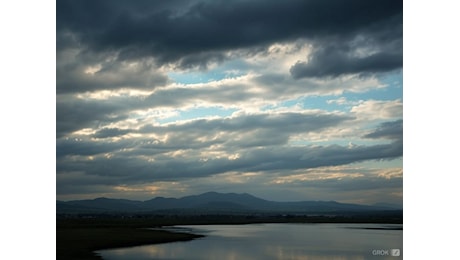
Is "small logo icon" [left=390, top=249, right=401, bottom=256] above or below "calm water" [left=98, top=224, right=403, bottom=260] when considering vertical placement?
above

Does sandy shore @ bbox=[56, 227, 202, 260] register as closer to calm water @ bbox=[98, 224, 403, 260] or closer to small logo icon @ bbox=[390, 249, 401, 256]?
calm water @ bbox=[98, 224, 403, 260]

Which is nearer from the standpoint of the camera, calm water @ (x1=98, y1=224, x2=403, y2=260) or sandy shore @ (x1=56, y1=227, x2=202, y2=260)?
sandy shore @ (x1=56, y1=227, x2=202, y2=260)

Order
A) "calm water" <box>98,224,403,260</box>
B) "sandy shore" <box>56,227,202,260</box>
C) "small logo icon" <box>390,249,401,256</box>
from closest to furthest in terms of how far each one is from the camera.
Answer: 1. "small logo icon" <box>390,249,401,256</box>
2. "sandy shore" <box>56,227,202,260</box>
3. "calm water" <box>98,224,403,260</box>

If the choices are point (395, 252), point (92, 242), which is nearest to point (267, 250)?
point (395, 252)

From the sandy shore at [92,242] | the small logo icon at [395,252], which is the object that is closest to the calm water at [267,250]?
the small logo icon at [395,252]

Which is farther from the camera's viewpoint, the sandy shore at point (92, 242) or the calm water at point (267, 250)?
the calm water at point (267, 250)

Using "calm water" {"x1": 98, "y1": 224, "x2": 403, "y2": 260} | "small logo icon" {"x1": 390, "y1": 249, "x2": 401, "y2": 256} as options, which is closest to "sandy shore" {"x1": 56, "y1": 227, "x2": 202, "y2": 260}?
"calm water" {"x1": 98, "y1": 224, "x2": 403, "y2": 260}

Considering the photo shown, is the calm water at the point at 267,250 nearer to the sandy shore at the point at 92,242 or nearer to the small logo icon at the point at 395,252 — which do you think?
the small logo icon at the point at 395,252

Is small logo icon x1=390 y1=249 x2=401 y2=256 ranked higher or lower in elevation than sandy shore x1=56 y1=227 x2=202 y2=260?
higher

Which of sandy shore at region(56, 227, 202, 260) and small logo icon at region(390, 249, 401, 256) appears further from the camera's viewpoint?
sandy shore at region(56, 227, 202, 260)

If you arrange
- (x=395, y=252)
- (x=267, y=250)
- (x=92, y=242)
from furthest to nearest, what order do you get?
(x=92, y=242) → (x=267, y=250) → (x=395, y=252)

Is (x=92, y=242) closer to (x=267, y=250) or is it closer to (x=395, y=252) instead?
(x=267, y=250)

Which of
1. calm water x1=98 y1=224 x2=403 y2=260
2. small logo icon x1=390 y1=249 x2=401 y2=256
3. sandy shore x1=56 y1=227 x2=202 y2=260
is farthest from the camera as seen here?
calm water x1=98 y1=224 x2=403 y2=260

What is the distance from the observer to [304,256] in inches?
953
